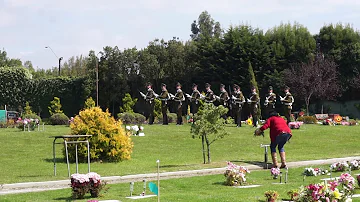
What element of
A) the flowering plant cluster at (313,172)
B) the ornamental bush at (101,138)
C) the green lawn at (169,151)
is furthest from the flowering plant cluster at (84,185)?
the ornamental bush at (101,138)

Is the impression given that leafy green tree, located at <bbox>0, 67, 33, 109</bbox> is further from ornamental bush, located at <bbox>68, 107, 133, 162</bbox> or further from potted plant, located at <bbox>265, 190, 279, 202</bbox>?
potted plant, located at <bbox>265, 190, 279, 202</bbox>

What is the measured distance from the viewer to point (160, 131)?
30.6m

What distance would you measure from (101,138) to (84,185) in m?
8.75

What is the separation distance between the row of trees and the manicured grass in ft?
119

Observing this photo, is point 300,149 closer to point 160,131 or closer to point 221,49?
point 160,131

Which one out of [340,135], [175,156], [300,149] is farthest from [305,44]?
[175,156]

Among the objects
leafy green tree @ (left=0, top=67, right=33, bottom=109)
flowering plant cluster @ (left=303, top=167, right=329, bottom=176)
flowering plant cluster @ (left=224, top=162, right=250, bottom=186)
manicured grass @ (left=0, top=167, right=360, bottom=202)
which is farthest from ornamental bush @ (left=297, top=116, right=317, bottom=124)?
leafy green tree @ (left=0, top=67, right=33, bottom=109)

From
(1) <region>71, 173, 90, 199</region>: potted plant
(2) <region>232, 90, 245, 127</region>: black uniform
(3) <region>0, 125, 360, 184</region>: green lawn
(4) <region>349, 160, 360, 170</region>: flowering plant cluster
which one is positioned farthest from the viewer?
(2) <region>232, 90, 245, 127</region>: black uniform

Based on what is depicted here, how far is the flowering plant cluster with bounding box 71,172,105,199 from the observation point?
1266cm

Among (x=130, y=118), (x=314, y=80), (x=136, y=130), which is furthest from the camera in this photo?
(x=314, y=80)

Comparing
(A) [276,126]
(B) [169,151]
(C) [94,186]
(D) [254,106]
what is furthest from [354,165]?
(D) [254,106]

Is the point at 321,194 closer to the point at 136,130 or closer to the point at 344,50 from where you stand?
the point at 136,130

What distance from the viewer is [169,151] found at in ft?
79.1

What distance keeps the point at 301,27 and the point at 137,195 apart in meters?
50.2
